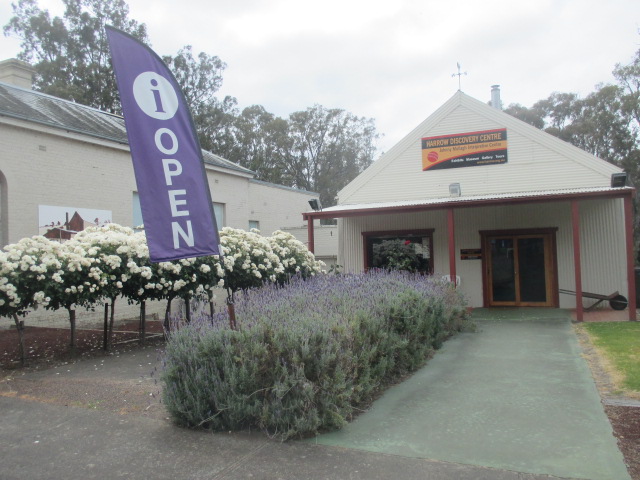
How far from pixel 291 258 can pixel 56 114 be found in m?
7.26

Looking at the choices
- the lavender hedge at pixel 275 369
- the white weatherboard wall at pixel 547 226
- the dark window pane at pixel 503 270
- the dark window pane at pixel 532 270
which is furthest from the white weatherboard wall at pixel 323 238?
the lavender hedge at pixel 275 369

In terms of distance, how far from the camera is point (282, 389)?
4.58m

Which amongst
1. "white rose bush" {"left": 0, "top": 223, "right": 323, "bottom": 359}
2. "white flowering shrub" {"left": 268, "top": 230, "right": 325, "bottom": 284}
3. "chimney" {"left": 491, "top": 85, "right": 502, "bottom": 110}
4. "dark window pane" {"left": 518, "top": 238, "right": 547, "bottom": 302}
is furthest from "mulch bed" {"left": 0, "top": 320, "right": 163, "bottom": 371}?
"chimney" {"left": 491, "top": 85, "right": 502, "bottom": 110}

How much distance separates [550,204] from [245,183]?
10641mm

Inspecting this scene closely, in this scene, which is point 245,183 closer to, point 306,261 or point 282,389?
point 306,261

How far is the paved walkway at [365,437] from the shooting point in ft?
13.0

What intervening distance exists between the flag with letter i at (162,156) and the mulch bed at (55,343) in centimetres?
445

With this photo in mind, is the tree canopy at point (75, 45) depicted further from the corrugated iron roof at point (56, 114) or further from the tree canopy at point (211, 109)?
the corrugated iron roof at point (56, 114)

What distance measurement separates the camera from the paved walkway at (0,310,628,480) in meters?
3.96

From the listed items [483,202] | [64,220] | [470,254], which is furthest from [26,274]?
[470,254]

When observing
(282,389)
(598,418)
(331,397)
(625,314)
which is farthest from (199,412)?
(625,314)

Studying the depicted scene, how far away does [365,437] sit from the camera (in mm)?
4629

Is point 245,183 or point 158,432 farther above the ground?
point 245,183

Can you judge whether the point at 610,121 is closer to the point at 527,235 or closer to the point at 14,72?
the point at 527,235
